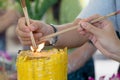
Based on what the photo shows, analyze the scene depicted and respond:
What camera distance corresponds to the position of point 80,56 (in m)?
1.60

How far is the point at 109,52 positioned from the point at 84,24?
0.49 feet

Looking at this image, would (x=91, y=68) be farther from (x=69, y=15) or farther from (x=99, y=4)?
(x=69, y=15)

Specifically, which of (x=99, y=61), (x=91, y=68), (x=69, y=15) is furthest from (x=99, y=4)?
(x=99, y=61)

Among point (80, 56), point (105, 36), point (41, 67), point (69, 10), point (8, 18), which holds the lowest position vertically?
point (41, 67)

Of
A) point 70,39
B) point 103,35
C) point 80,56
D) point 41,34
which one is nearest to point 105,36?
point 103,35

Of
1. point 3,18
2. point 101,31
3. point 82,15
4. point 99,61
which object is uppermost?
point 3,18

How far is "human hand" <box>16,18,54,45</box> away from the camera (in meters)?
1.14

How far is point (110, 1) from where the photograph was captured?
1.47 m

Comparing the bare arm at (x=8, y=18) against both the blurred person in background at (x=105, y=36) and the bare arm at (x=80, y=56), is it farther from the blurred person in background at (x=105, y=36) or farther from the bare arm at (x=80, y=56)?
the blurred person in background at (x=105, y=36)

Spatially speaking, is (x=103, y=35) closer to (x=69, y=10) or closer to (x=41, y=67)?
(x=41, y=67)

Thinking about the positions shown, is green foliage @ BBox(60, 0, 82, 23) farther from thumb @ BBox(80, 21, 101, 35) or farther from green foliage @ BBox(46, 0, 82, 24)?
thumb @ BBox(80, 21, 101, 35)

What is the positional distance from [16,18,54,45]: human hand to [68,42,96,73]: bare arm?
31cm

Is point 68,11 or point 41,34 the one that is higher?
point 68,11

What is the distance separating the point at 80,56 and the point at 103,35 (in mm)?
476
